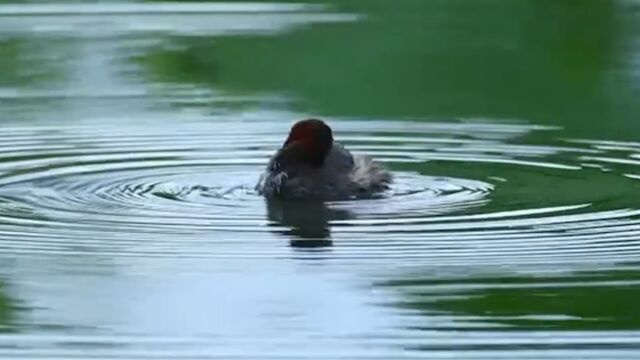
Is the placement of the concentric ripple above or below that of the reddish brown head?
below

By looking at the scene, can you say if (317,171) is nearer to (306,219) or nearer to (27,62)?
(306,219)

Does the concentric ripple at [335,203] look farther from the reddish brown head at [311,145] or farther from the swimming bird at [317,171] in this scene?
the reddish brown head at [311,145]

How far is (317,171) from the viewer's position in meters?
13.0

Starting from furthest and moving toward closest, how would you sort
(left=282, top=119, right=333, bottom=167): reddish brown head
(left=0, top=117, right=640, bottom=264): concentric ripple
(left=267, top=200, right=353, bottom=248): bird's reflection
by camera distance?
(left=282, top=119, right=333, bottom=167): reddish brown head
(left=267, top=200, right=353, bottom=248): bird's reflection
(left=0, top=117, right=640, bottom=264): concentric ripple

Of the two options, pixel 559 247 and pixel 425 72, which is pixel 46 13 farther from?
pixel 559 247

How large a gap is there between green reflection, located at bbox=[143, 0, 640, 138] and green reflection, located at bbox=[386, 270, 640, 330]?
4.71m

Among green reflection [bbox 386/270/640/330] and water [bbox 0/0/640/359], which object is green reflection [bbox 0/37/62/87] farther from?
green reflection [bbox 386/270/640/330]

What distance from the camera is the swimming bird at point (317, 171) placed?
12.8 meters

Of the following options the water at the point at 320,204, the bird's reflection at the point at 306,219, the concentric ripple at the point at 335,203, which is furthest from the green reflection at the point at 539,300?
the bird's reflection at the point at 306,219

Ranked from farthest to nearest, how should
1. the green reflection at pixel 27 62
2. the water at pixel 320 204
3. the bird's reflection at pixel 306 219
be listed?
the green reflection at pixel 27 62 < the bird's reflection at pixel 306 219 < the water at pixel 320 204

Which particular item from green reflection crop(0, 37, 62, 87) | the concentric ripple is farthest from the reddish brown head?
green reflection crop(0, 37, 62, 87)

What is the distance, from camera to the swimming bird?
42.0ft

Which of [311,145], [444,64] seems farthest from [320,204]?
[444,64]

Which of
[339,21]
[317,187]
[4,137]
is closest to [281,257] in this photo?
[317,187]
